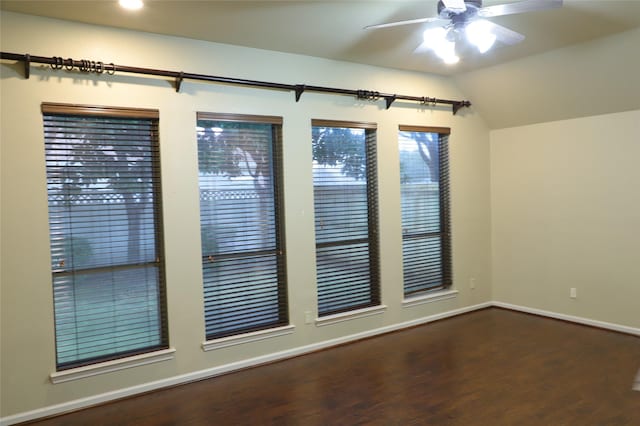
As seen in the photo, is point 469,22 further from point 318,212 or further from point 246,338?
point 246,338

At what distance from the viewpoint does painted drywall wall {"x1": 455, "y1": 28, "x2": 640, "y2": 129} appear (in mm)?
4023

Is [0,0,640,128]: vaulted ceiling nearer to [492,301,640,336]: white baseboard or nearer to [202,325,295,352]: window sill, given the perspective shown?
[492,301,640,336]: white baseboard

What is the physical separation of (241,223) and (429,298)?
2352mm

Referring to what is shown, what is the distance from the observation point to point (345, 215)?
4625 millimetres

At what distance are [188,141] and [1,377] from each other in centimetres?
205

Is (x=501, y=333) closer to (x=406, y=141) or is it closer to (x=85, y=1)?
(x=406, y=141)

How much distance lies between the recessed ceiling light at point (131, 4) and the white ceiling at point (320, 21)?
55 millimetres

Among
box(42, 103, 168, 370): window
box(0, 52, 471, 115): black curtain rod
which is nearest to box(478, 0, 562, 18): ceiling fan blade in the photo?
box(0, 52, 471, 115): black curtain rod

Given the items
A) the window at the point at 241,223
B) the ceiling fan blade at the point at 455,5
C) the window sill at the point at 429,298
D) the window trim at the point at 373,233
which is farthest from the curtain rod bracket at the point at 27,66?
the window sill at the point at 429,298

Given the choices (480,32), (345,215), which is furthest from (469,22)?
(345,215)

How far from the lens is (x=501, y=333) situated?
4.67 m

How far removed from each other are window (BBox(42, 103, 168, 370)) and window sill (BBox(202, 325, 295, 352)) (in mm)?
362

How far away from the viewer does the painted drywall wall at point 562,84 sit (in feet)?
13.2

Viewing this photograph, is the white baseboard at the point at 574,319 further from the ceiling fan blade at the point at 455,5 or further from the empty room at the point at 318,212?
the ceiling fan blade at the point at 455,5
